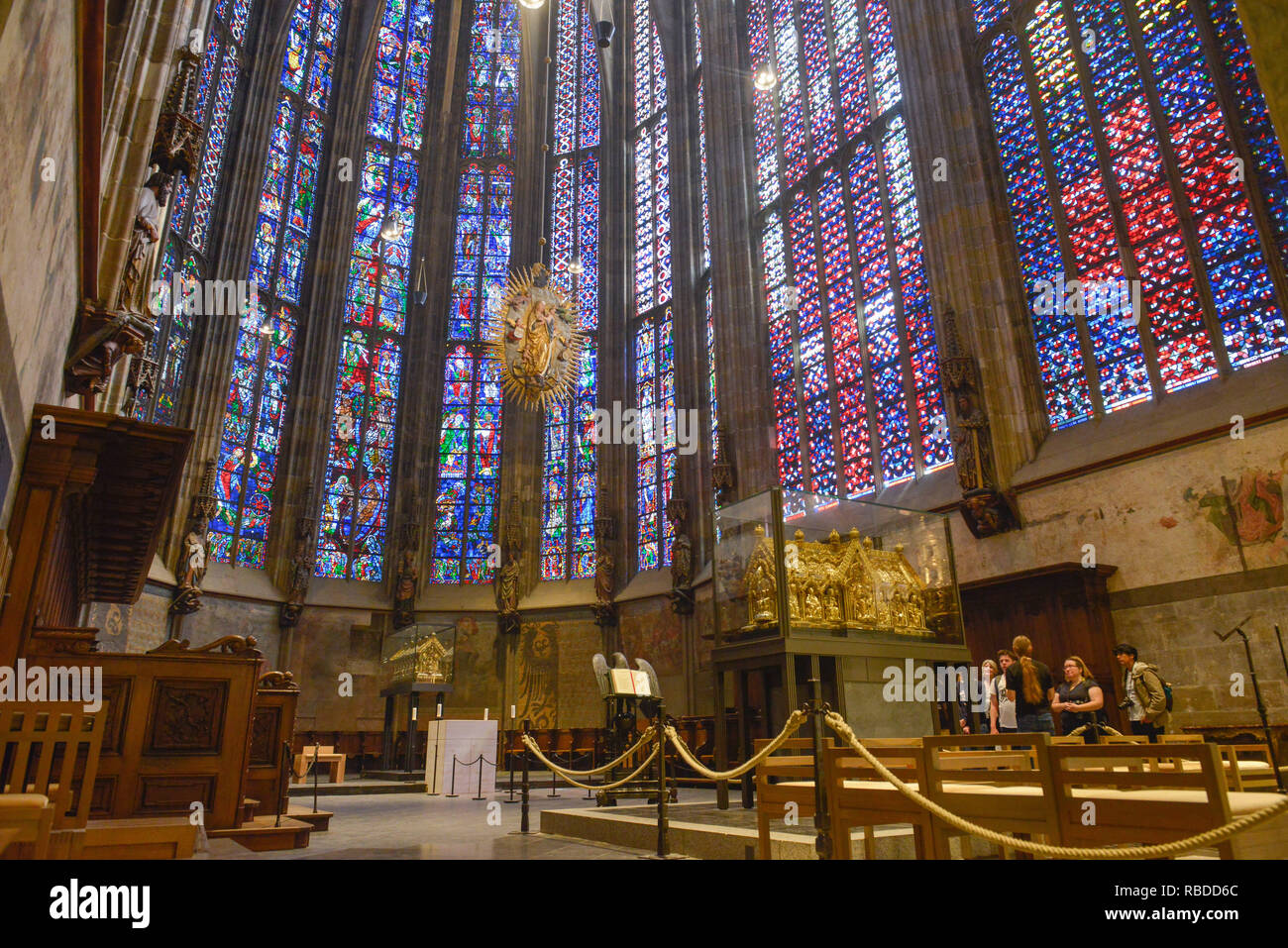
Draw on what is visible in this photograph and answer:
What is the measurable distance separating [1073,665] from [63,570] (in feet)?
28.4

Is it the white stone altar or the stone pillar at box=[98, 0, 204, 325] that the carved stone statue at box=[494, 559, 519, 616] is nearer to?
the white stone altar

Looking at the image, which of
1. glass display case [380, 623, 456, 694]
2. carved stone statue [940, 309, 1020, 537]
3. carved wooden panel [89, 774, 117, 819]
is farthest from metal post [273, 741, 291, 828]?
carved stone statue [940, 309, 1020, 537]

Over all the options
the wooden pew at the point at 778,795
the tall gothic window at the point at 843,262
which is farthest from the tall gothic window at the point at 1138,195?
the wooden pew at the point at 778,795

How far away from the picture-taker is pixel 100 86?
517 cm

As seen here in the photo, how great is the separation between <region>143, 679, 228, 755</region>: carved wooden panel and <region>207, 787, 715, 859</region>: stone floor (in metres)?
0.70

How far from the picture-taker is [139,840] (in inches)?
174

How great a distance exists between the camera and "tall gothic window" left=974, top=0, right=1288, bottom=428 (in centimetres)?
977

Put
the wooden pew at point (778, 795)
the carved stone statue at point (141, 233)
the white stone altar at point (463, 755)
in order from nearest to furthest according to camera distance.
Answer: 1. the wooden pew at point (778, 795)
2. the carved stone statue at point (141, 233)
3. the white stone altar at point (463, 755)

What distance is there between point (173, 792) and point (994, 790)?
16.9ft

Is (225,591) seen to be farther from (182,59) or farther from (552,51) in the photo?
(552,51)

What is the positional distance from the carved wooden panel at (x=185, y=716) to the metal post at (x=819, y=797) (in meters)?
4.16

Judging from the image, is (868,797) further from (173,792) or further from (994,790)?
(173,792)

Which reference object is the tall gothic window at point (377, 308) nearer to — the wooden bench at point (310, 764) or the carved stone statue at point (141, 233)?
the wooden bench at point (310, 764)

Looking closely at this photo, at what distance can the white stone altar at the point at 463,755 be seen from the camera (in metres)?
11.6
